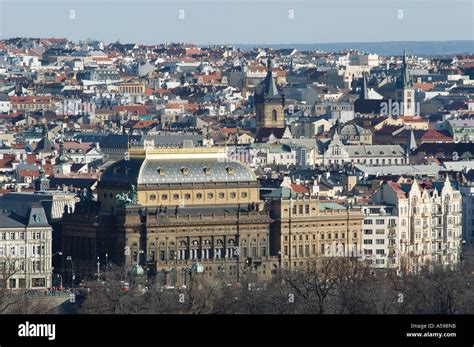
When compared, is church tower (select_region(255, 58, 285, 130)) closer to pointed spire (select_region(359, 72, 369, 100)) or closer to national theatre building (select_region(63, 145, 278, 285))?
pointed spire (select_region(359, 72, 369, 100))

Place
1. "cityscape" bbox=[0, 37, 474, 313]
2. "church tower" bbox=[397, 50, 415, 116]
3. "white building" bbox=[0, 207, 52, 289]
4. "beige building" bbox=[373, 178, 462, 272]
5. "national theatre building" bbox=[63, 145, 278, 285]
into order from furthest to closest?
"church tower" bbox=[397, 50, 415, 116] → "beige building" bbox=[373, 178, 462, 272] → "national theatre building" bbox=[63, 145, 278, 285] → "white building" bbox=[0, 207, 52, 289] → "cityscape" bbox=[0, 37, 474, 313]

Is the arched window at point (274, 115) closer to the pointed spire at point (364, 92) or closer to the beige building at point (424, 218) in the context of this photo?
the pointed spire at point (364, 92)

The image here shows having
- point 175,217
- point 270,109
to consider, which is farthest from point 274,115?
point 175,217

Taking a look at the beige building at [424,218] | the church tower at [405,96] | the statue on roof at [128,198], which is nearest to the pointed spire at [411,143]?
the church tower at [405,96]

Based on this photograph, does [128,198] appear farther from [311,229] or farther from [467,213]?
[467,213]

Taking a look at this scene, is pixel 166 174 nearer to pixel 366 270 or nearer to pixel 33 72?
pixel 366 270

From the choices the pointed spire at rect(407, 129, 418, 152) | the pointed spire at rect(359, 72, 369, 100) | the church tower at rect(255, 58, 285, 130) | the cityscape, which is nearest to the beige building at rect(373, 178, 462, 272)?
the cityscape
